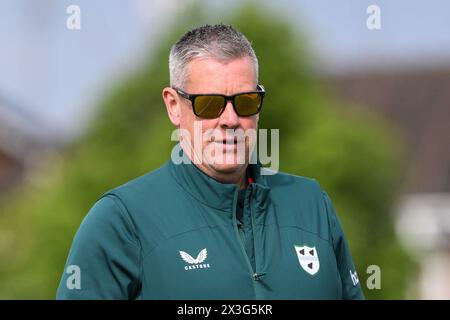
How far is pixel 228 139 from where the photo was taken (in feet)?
12.1

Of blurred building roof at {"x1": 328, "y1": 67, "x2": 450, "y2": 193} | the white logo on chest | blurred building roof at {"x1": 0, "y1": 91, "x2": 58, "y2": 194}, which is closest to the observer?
the white logo on chest

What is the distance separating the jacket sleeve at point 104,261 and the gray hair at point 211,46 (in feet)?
2.00

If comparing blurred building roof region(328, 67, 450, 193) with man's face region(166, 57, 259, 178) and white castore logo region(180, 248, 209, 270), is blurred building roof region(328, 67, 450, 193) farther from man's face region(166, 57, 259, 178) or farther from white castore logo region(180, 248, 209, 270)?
white castore logo region(180, 248, 209, 270)

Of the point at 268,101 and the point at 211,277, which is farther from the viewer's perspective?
the point at 268,101

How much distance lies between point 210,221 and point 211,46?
0.61 meters

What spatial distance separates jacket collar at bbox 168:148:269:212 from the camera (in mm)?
3715

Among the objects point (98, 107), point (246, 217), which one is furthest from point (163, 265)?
point (98, 107)

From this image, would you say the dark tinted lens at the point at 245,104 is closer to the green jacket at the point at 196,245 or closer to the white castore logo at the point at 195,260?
the green jacket at the point at 196,245

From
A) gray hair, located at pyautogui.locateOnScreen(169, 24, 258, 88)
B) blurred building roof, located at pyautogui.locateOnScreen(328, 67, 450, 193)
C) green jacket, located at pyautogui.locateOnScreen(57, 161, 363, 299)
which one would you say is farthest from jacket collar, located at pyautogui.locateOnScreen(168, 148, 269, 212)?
blurred building roof, located at pyautogui.locateOnScreen(328, 67, 450, 193)

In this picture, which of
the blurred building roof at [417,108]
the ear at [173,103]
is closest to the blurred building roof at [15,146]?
the blurred building roof at [417,108]

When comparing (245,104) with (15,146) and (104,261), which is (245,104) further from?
(15,146)

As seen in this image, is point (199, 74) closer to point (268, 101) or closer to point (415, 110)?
point (268, 101)

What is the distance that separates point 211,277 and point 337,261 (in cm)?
58

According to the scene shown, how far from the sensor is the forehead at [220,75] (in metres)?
3.72
